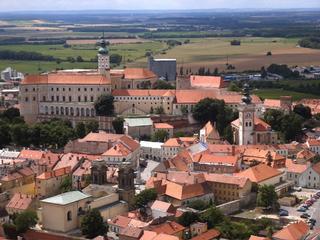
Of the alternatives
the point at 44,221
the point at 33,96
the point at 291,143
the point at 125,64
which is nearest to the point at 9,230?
the point at 44,221

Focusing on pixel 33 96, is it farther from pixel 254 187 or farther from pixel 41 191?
pixel 254 187

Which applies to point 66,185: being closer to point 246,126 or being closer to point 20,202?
point 20,202

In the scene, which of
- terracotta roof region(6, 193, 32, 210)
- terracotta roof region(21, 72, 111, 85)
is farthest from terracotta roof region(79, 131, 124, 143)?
terracotta roof region(21, 72, 111, 85)

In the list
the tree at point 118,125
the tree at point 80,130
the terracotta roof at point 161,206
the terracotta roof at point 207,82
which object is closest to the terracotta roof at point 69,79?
the tree at point 118,125

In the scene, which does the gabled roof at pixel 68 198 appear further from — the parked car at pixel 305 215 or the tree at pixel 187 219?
the parked car at pixel 305 215

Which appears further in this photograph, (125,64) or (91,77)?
(125,64)
